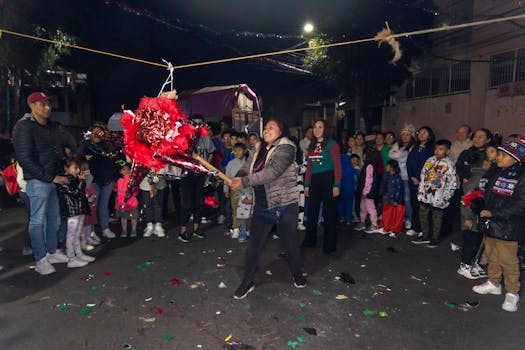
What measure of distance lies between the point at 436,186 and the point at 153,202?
183 inches

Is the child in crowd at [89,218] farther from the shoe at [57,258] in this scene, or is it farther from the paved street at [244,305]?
the shoe at [57,258]

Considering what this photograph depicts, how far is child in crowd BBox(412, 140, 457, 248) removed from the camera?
5.53 m

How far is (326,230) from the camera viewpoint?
5.36 meters

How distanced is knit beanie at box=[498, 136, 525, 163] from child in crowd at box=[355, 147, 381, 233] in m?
2.91

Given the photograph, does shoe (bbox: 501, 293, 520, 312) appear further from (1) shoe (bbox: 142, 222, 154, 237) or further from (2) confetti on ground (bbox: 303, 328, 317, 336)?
(1) shoe (bbox: 142, 222, 154, 237)

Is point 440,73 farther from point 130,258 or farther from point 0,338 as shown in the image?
point 0,338

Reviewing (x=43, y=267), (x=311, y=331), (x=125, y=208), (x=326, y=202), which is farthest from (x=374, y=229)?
(x=43, y=267)

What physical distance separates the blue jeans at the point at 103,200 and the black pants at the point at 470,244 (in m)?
5.39

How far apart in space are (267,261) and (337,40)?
11616 mm

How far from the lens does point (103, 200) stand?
6.03 metres

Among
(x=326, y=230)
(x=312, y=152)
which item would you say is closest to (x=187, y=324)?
(x=326, y=230)

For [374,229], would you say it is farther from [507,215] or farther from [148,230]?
[148,230]

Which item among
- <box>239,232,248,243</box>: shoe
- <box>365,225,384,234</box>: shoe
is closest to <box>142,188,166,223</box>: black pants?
<box>239,232,248,243</box>: shoe

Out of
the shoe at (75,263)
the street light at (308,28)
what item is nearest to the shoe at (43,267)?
the shoe at (75,263)
